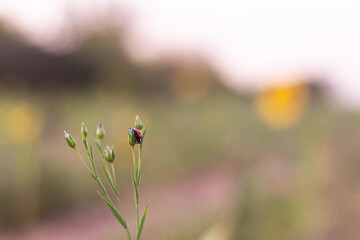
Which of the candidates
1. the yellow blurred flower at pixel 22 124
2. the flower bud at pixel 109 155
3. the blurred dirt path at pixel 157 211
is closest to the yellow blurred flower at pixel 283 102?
the blurred dirt path at pixel 157 211

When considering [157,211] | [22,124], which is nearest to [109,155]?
[22,124]

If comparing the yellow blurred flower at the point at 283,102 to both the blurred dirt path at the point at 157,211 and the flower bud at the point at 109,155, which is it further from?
the flower bud at the point at 109,155

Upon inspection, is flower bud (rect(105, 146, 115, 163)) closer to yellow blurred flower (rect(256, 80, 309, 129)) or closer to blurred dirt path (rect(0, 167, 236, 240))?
blurred dirt path (rect(0, 167, 236, 240))

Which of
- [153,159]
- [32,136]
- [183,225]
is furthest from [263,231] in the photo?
[153,159]

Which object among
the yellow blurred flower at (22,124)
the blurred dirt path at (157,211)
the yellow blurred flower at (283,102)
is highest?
the yellow blurred flower at (22,124)

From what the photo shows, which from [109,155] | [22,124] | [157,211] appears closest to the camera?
[109,155]

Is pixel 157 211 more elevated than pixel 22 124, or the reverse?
pixel 22 124

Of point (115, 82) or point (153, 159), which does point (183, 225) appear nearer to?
point (153, 159)

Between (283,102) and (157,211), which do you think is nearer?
(157,211)

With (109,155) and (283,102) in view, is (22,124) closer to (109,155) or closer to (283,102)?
(283,102)
